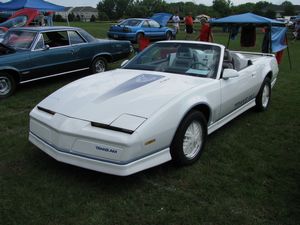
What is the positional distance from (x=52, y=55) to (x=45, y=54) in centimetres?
18

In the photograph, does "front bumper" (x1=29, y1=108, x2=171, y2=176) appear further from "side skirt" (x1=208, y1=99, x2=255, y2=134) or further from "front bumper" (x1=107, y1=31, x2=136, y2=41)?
"front bumper" (x1=107, y1=31, x2=136, y2=41)

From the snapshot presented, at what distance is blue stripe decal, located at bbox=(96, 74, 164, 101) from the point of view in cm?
372

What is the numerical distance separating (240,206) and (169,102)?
1218 millimetres

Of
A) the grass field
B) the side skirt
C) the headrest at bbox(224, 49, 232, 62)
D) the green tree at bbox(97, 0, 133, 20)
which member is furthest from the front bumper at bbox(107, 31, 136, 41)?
the green tree at bbox(97, 0, 133, 20)

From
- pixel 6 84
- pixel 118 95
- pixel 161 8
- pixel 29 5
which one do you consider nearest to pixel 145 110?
pixel 118 95

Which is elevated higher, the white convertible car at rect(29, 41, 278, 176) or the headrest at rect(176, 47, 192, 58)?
the headrest at rect(176, 47, 192, 58)

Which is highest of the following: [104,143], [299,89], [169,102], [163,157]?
[169,102]

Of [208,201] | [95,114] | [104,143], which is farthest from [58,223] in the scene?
[208,201]

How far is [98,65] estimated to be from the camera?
29.1ft

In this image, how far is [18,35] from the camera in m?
7.63

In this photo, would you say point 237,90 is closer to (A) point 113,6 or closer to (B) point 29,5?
(B) point 29,5

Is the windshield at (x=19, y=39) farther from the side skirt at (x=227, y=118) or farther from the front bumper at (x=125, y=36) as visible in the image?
the front bumper at (x=125, y=36)

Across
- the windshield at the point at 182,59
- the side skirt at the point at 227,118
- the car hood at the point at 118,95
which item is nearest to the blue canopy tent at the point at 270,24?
the side skirt at the point at 227,118

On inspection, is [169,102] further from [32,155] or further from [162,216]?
[32,155]
